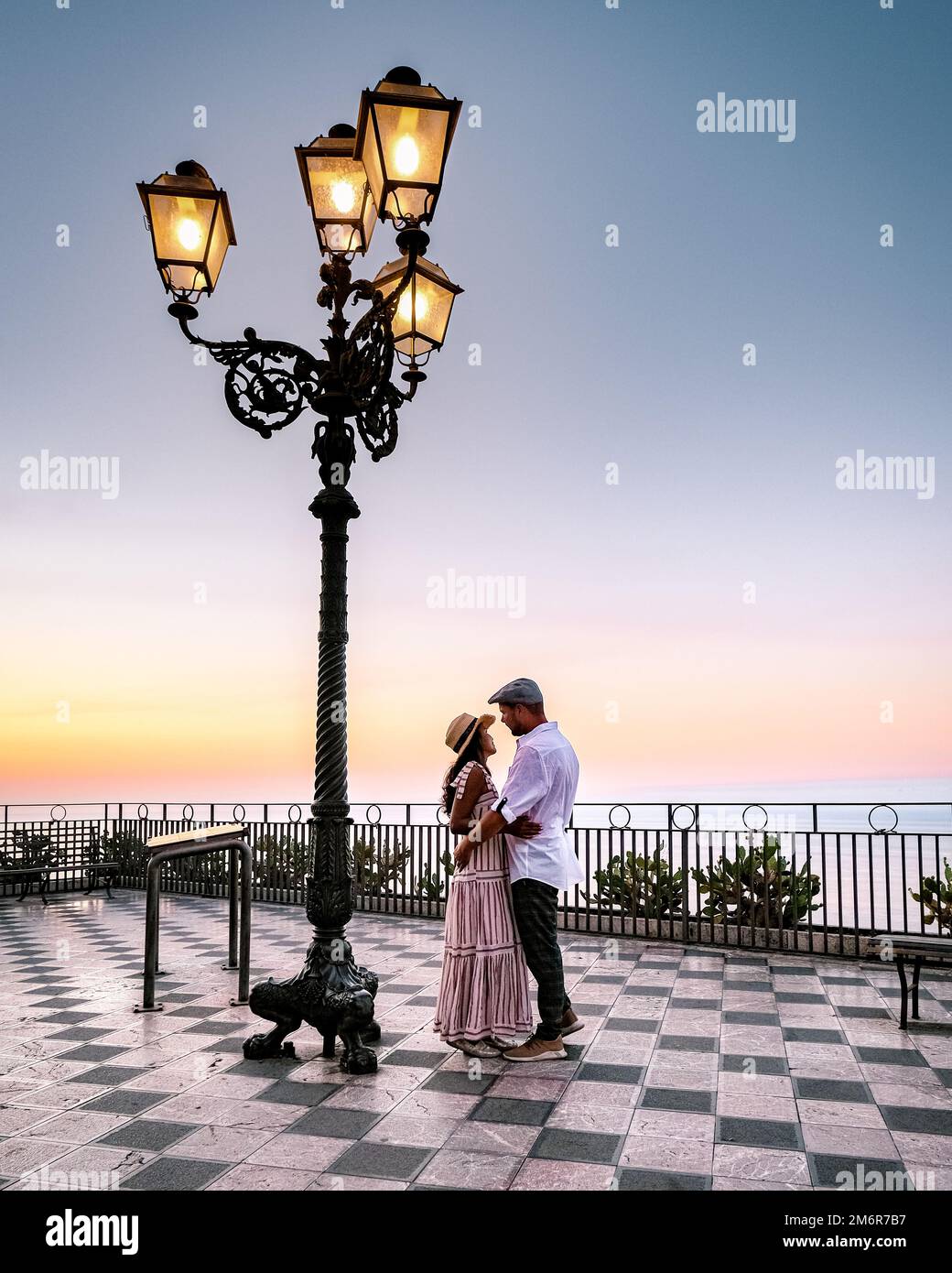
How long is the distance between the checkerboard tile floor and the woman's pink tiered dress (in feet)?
0.62

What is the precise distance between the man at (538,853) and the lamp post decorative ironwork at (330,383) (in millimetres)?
800

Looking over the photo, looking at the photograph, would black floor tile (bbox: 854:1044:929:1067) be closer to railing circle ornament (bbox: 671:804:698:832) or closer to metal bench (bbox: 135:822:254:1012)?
railing circle ornament (bbox: 671:804:698:832)

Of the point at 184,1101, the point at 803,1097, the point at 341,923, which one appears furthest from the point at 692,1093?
the point at 184,1101

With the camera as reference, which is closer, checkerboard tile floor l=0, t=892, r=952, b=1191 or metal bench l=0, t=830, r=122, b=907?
checkerboard tile floor l=0, t=892, r=952, b=1191

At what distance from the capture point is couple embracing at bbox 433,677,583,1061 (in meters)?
4.45

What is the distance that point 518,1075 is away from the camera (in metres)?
4.20

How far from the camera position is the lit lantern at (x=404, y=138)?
3732mm

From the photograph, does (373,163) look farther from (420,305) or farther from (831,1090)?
(831,1090)

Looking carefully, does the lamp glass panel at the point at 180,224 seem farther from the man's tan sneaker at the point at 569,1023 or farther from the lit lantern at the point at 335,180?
the man's tan sneaker at the point at 569,1023

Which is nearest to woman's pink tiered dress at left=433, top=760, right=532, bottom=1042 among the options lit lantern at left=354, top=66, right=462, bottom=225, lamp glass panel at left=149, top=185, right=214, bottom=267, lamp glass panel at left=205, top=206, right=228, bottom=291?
lit lantern at left=354, top=66, right=462, bottom=225

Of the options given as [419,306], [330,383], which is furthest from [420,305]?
[330,383]

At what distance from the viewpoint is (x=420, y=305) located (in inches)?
192

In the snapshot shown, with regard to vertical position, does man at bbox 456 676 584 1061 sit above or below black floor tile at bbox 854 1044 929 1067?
above
